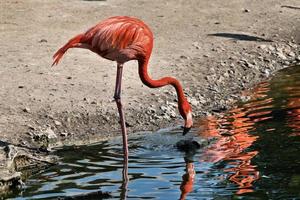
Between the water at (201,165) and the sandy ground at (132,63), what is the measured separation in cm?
56

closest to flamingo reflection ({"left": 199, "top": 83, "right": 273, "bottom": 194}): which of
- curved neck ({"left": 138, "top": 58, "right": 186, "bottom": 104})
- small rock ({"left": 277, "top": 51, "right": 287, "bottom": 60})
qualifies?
curved neck ({"left": 138, "top": 58, "right": 186, "bottom": 104})

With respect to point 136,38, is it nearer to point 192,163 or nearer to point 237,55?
point 192,163

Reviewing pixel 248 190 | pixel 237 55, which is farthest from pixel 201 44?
pixel 248 190

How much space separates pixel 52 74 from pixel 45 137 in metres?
1.79

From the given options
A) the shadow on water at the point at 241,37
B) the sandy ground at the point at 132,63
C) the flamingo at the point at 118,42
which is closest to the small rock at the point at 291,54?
the sandy ground at the point at 132,63

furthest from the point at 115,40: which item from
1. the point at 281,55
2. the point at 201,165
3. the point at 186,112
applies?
the point at 281,55

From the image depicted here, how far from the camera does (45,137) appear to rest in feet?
27.8

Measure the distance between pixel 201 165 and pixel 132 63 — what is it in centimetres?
364

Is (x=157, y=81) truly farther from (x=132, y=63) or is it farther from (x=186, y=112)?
(x=132, y=63)

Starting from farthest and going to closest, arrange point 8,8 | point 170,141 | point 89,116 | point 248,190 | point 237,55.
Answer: point 8,8 → point 237,55 → point 89,116 → point 170,141 → point 248,190

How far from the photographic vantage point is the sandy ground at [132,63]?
8930 millimetres

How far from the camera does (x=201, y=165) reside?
7.36 m

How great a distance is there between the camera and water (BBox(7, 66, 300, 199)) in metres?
6.60

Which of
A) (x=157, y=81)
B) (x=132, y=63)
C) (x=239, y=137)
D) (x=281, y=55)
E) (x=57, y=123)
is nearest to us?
(x=157, y=81)
